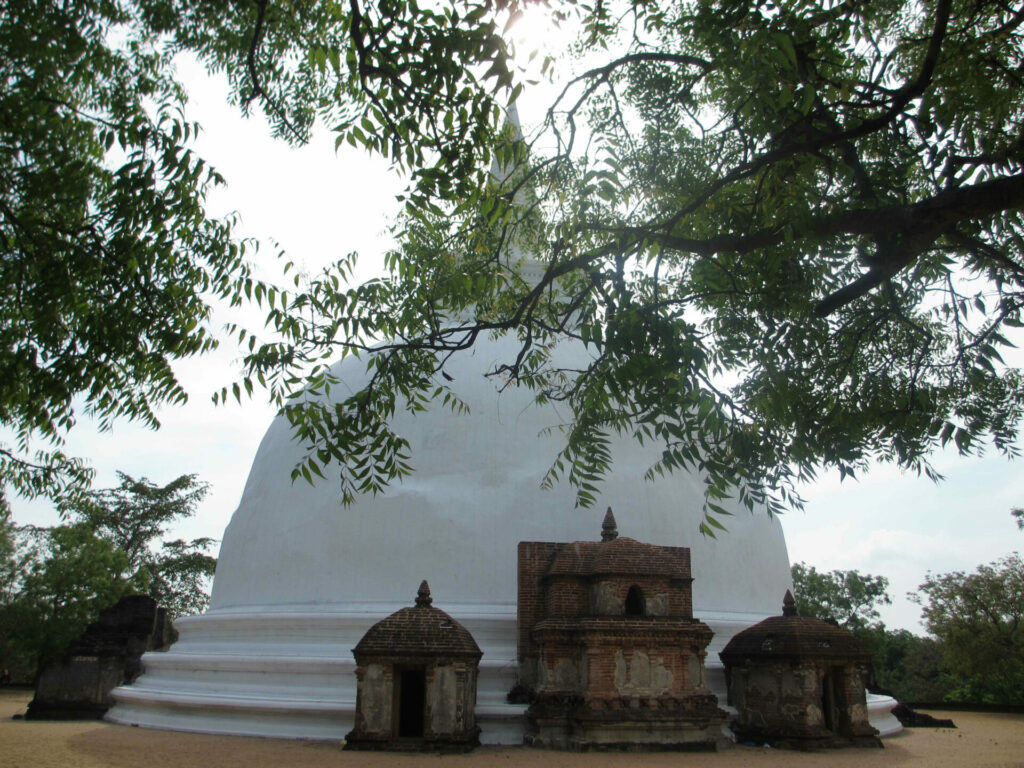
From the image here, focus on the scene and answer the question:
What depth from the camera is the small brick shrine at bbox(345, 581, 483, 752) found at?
9398 millimetres

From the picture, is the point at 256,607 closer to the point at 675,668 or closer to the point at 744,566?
the point at 675,668

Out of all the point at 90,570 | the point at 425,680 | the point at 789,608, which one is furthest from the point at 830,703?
the point at 90,570

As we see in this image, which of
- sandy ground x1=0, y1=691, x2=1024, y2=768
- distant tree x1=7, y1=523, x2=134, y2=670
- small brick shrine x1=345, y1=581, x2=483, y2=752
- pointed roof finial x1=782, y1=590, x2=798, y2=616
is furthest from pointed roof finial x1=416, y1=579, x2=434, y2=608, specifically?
distant tree x1=7, y1=523, x2=134, y2=670

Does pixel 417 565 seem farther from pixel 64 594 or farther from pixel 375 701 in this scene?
pixel 64 594

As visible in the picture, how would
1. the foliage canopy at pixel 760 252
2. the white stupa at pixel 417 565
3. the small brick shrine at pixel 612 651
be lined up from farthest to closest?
the white stupa at pixel 417 565 < the small brick shrine at pixel 612 651 < the foliage canopy at pixel 760 252

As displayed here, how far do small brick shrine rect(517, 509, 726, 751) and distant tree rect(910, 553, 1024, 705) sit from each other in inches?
704

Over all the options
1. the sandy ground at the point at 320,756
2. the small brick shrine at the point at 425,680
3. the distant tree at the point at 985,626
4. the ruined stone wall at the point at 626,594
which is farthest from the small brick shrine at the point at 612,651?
the distant tree at the point at 985,626

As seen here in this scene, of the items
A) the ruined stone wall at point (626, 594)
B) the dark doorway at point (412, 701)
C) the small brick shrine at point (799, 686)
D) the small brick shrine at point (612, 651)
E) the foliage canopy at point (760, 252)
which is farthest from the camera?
the dark doorway at point (412, 701)

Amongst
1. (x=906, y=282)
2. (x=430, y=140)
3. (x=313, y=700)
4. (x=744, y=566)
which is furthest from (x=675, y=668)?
(x=430, y=140)

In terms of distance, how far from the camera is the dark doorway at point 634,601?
10469 mm

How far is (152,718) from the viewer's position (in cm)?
1190

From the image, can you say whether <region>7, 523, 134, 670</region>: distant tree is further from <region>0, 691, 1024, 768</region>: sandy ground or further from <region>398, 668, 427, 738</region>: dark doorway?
<region>398, 668, 427, 738</region>: dark doorway

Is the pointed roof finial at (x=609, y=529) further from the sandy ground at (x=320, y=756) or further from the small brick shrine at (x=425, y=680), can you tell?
the sandy ground at (x=320, y=756)

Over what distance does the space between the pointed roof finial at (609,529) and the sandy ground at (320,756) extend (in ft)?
9.90
